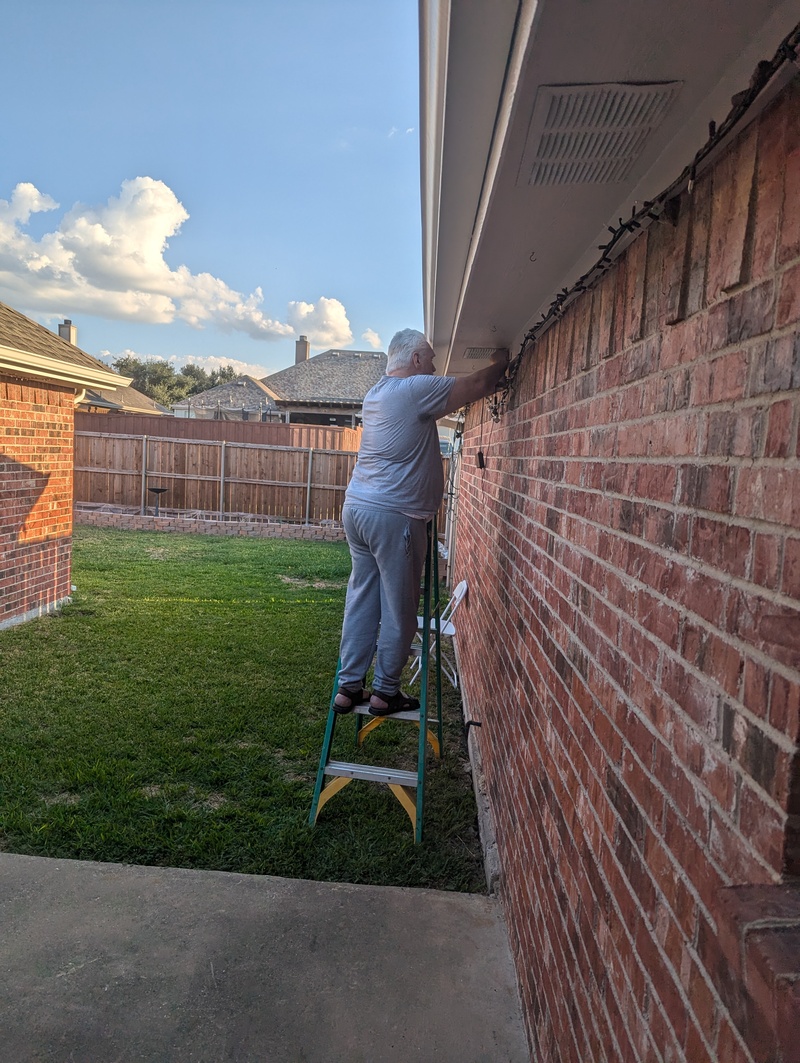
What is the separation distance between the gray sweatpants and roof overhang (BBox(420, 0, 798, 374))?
4.35ft

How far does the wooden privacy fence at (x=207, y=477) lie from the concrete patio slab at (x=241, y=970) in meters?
14.0

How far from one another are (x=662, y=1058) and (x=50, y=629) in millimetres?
7326

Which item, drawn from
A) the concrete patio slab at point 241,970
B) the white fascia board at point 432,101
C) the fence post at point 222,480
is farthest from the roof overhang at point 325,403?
the concrete patio slab at point 241,970

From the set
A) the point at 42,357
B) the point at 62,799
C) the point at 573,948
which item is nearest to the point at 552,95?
the point at 573,948

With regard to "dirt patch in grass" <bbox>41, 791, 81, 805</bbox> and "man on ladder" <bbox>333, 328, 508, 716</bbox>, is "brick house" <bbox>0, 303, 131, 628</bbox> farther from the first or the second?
"man on ladder" <bbox>333, 328, 508, 716</bbox>

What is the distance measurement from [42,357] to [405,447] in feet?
16.4

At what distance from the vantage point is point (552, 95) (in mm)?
1423

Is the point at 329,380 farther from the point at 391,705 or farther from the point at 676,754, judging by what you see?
the point at 676,754

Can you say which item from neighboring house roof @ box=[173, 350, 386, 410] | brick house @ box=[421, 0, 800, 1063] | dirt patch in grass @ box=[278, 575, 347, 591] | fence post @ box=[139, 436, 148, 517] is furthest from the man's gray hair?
neighboring house roof @ box=[173, 350, 386, 410]

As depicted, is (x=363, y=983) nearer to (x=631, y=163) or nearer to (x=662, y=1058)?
(x=662, y=1058)

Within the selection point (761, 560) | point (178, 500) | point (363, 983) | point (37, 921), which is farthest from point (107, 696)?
point (178, 500)

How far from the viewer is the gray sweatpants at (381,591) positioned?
3484mm

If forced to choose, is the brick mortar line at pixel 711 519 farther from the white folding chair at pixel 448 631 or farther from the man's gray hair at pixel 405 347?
the white folding chair at pixel 448 631

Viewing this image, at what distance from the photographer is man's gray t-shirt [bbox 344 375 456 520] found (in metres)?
3.41
